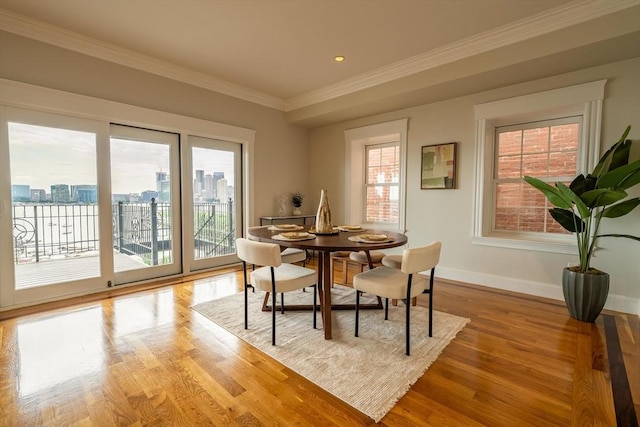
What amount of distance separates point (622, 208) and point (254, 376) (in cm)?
323

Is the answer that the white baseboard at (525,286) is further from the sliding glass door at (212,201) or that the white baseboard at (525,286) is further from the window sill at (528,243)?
the sliding glass door at (212,201)

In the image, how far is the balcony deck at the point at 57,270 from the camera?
2.90 metres

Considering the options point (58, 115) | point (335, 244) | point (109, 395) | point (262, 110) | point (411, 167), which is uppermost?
point (262, 110)

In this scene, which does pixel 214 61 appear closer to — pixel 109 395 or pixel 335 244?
pixel 335 244

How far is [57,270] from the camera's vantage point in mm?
3098

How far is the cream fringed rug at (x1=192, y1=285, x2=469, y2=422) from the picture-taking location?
1692 mm

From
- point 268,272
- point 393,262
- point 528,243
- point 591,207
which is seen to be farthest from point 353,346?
point 528,243

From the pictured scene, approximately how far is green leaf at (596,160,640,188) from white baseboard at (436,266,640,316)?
47.7 inches

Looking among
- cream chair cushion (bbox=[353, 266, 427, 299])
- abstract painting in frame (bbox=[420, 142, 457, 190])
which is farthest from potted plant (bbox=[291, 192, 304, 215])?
cream chair cushion (bbox=[353, 266, 427, 299])

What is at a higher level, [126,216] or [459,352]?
[126,216]

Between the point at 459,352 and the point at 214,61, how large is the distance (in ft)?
12.8

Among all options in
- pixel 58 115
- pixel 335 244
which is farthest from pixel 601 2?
pixel 58 115

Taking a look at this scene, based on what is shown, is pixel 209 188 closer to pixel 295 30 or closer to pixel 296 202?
pixel 296 202

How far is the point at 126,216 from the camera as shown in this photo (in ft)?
11.8
